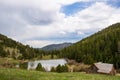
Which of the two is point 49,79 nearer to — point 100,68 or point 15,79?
point 15,79

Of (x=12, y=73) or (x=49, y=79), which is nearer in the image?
(x=49, y=79)

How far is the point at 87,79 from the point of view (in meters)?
33.6

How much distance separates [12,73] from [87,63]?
16558 cm

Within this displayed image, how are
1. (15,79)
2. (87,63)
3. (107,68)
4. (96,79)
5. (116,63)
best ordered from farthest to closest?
1. (87,63)
2. (116,63)
3. (107,68)
4. (96,79)
5. (15,79)

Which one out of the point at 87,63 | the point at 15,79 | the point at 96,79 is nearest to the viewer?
the point at 15,79

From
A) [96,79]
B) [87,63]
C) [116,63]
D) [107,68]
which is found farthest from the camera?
[87,63]

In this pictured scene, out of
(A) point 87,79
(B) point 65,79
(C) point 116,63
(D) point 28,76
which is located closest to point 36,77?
(D) point 28,76

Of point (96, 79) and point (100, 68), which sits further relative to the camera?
point (100, 68)

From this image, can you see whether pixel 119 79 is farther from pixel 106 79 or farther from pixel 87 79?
pixel 87 79

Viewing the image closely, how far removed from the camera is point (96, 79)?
34.7m

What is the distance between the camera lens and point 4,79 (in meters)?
32.6

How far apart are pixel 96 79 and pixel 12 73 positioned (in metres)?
11.5

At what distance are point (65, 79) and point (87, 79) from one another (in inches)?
116

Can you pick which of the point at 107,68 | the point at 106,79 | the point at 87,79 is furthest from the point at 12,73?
the point at 107,68
